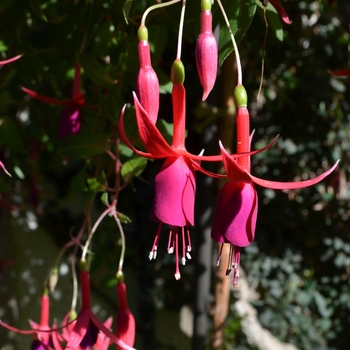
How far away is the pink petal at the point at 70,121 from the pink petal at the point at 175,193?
0.93ft

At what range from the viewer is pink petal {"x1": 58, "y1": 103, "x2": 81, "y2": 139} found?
617 mm

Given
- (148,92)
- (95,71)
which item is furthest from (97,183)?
(148,92)

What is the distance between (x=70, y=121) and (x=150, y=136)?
31 cm

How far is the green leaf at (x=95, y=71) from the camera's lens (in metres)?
0.58

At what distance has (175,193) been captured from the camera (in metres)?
0.35

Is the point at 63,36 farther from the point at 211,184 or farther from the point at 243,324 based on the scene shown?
the point at 243,324

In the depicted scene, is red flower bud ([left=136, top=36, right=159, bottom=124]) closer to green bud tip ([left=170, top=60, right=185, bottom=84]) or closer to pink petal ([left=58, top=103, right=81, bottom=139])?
green bud tip ([left=170, top=60, right=185, bottom=84])

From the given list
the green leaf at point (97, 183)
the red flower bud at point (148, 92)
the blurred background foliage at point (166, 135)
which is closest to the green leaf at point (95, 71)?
the blurred background foliage at point (166, 135)

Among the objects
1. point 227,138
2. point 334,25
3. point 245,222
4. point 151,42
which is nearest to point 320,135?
point 334,25

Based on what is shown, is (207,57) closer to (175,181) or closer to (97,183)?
(175,181)

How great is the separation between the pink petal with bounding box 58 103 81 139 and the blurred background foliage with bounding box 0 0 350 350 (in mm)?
26

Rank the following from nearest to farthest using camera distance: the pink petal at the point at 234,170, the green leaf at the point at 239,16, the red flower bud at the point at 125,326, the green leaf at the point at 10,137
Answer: the pink petal at the point at 234,170
the green leaf at the point at 239,16
the red flower bud at the point at 125,326
the green leaf at the point at 10,137

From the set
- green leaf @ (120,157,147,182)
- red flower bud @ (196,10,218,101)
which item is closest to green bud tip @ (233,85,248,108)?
red flower bud @ (196,10,218,101)

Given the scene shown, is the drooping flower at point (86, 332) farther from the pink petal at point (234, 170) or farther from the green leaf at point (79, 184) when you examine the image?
the pink petal at point (234, 170)
